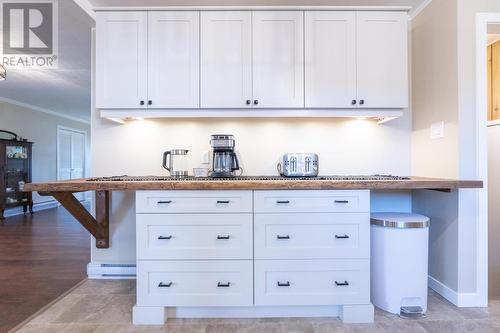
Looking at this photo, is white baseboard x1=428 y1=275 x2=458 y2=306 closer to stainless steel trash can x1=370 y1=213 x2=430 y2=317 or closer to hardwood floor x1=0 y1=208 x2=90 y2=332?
stainless steel trash can x1=370 y1=213 x2=430 y2=317

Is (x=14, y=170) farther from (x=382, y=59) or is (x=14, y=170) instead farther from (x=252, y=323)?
(x=382, y=59)

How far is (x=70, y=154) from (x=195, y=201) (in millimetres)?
7621

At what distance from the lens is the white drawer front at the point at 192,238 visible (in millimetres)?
1756

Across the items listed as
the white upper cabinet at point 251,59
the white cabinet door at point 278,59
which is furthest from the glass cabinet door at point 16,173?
the white cabinet door at point 278,59

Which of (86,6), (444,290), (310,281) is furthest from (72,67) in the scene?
(444,290)

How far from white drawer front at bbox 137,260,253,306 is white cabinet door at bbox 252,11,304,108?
126 centimetres

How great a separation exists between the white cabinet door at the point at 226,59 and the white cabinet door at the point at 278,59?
0.24ft

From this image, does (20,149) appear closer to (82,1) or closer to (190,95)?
(82,1)

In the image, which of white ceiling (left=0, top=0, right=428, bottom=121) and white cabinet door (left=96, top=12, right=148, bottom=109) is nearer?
white cabinet door (left=96, top=12, right=148, bottom=109)

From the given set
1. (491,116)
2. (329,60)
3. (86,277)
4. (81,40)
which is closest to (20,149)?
(81,40)

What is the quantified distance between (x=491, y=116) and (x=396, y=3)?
1.64 metres

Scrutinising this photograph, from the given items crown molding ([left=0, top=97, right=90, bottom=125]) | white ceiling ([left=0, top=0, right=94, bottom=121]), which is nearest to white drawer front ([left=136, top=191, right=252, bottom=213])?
white ceiling ([left=0, top=0, right=94, bottom=121])

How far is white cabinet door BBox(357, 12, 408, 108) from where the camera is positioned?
7.13ft

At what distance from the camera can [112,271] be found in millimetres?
2551
